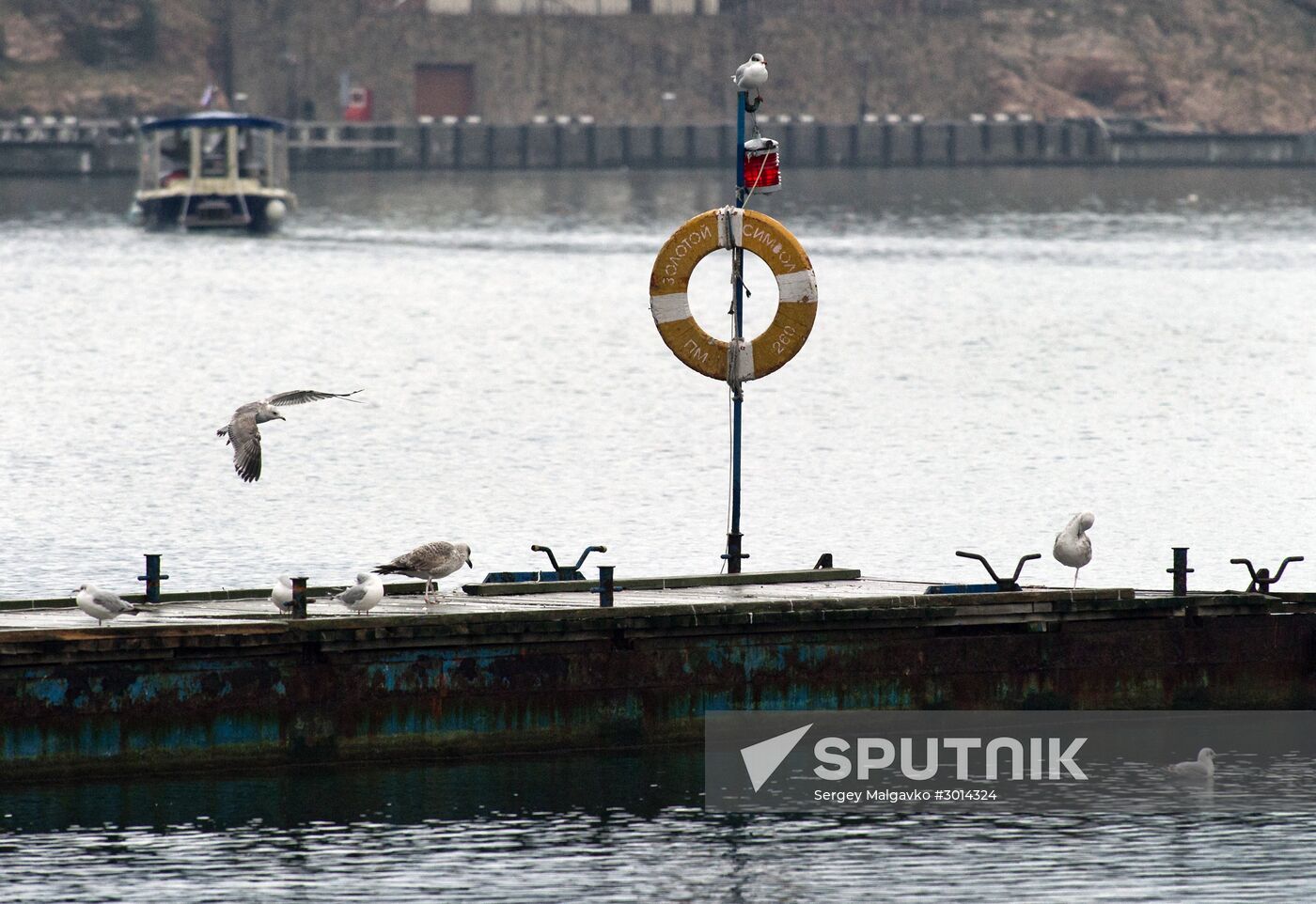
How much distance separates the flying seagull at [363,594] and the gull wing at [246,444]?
6.52ft

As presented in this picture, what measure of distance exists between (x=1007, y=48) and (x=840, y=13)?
1050cm

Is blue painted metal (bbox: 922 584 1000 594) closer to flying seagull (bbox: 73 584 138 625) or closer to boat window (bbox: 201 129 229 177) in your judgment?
→ flying seagull (bbox: 73 584 138 625)

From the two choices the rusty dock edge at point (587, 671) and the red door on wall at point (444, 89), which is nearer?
the rusty dock edge at point (587, 671)

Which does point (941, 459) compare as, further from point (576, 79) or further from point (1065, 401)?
point (576, 79)

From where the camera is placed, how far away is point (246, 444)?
2208cm

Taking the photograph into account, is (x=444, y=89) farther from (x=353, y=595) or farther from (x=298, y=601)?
(x=298, y=601)

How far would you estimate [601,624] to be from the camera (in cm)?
2116

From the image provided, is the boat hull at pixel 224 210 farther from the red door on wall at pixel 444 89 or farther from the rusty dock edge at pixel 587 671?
the rusty dock edge at pixel 587 671

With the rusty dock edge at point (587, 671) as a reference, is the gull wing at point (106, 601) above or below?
above

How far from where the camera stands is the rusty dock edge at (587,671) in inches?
779

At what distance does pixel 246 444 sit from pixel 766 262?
5484 mm
